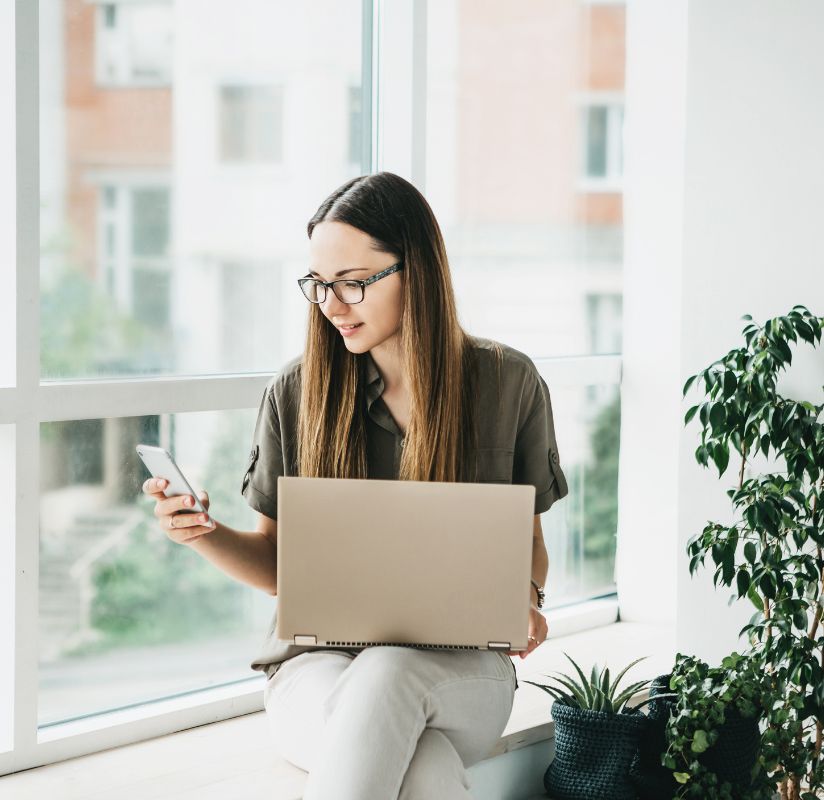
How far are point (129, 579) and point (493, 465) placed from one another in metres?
0.87

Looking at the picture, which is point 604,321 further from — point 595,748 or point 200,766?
point 200,766

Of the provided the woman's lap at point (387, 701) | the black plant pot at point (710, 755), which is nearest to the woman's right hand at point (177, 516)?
the woman's lap at point (387, 701)

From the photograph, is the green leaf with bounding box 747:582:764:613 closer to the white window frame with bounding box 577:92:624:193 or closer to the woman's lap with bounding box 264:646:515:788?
the woman's lap with bounding box 264:646:515:788

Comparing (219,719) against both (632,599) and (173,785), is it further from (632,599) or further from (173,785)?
(632,599)

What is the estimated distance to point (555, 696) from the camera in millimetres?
2234

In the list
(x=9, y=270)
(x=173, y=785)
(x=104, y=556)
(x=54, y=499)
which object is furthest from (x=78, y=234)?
(x=173, y=785)

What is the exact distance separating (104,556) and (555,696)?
100 centimetres

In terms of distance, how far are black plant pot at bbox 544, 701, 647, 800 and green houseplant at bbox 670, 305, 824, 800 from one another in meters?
0.11

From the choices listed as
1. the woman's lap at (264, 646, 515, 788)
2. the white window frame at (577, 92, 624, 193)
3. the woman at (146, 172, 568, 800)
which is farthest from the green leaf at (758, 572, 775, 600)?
the white window frame at (577, 92, 624, 193)

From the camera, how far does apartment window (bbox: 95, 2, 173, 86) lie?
2.14 m

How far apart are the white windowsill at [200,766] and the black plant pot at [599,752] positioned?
13 centimetres

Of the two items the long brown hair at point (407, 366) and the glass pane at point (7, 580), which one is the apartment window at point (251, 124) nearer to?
the long brown hair at point (407, 366)

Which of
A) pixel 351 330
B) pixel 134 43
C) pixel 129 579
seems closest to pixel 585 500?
pixel 129 579

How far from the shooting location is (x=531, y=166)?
302cm
